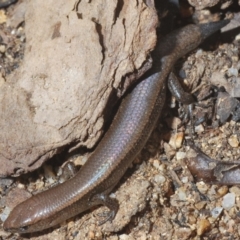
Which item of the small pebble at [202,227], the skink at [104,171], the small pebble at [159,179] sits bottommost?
the small pebble at [202,227]

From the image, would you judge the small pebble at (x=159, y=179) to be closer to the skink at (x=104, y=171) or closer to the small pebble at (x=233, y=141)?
the skink at (x=104, y=171)

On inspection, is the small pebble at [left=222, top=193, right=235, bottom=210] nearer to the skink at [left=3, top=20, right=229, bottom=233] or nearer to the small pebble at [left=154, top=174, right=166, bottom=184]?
the small pebble at [left=154, top=174, right=166, bottom=184]

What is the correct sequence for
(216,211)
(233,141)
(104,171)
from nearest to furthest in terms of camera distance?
(104,171) < (216,211) < (233,141)

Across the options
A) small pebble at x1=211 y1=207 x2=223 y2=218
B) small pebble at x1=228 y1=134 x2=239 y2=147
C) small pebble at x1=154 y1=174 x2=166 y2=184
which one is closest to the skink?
small pebble at x1=154 y1=174 x2=166 y2=184

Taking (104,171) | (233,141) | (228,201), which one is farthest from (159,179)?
(233,141)

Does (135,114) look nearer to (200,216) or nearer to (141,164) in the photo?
(141,164)

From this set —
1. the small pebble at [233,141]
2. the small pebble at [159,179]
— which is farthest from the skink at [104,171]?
the small pebble at [233,141]

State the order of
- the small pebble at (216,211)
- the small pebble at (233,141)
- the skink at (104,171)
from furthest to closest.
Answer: the small pebble at (233,141) < the small pebble at (216,211) < the skink at (104,171)

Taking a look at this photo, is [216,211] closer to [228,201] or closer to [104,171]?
[228,201]
